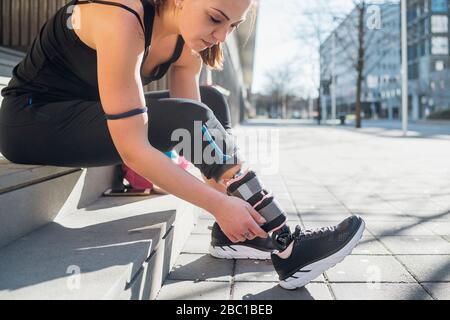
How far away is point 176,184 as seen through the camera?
59.9 inches

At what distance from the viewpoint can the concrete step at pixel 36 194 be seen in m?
1.71

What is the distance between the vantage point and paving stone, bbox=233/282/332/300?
1.72 meters

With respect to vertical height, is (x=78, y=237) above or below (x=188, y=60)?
below

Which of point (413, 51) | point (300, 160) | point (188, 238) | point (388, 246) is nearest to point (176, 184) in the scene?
point (188, 238)

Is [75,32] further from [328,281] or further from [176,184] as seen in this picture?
[328,281]

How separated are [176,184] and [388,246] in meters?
1.43

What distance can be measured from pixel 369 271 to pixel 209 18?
1308mm

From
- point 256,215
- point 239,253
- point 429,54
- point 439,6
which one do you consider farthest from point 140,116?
point 439,6

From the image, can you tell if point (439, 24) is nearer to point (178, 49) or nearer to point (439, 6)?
point (439, 6)

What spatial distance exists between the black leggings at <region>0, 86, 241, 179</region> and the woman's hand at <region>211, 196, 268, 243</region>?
24 centimetres

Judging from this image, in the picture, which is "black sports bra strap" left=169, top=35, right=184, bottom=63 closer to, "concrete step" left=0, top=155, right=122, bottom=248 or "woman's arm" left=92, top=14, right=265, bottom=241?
"woman's arm" left=92, top=14, right=265, bottom=241

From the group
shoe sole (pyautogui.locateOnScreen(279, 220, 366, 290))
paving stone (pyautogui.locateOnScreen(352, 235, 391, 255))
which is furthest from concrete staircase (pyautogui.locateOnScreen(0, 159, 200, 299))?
paving stone (pyautogui.locateOnScreen(352, 235, 391, 255))

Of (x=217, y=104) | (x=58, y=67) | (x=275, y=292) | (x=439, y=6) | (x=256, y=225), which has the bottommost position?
(x=275, y=292)

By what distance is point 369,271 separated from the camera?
1999 mm
